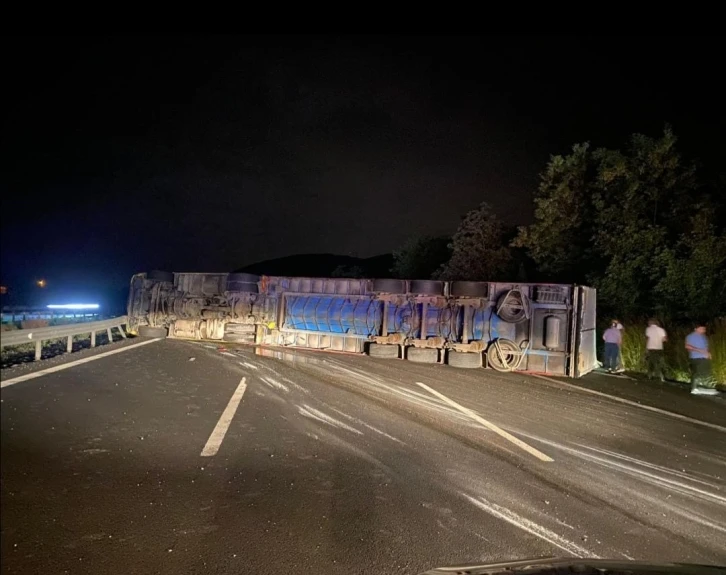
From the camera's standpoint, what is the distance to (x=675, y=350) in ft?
39.8

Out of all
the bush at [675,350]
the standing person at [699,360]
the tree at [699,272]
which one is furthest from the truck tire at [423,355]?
the tree at [699,272]

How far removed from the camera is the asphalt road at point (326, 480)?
3.23m

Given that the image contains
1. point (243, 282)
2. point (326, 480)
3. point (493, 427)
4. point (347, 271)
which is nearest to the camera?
point (326, 480)

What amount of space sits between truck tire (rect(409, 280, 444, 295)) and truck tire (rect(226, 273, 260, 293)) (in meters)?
5.13

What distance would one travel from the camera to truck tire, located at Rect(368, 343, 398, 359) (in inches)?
515

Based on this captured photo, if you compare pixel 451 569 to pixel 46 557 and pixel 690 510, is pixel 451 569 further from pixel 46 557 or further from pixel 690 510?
pixel 690 510

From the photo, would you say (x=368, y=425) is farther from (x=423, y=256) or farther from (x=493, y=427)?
(x=423, y=256)

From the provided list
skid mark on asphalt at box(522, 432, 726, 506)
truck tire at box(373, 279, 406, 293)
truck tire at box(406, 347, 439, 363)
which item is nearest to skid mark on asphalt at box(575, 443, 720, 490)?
skid mark on asphalt at box(522, 432, 726, 506)

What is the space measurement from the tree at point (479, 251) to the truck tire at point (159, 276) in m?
15.3

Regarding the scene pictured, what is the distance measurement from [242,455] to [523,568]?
3.32 m

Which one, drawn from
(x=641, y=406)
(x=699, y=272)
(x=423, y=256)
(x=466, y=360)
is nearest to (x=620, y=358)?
(x=699, y=272)

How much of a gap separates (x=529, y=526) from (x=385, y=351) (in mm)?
9365

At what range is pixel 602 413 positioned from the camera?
306 inches

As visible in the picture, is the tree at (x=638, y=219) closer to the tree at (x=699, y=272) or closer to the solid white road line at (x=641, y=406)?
the tree at (x=699, y=272)
